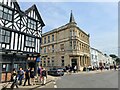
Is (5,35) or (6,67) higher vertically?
(5,35)

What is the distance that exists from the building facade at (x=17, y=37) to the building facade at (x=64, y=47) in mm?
17040

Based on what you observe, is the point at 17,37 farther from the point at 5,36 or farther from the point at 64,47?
the point at 64,47

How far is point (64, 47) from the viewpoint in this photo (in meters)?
39.7

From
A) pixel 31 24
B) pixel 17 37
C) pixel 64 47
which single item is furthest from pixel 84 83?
pixel 64 47

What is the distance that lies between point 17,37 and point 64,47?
2245 cm

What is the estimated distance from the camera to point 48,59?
43531 millimetres

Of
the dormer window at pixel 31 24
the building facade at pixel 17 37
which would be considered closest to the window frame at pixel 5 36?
the building facade at pixel 17 37

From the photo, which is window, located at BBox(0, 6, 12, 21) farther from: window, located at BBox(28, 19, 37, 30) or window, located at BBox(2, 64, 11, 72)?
window, located at BBox(2, 64, 11, 72)

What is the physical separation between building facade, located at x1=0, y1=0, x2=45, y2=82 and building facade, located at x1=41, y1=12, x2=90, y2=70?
1704cm

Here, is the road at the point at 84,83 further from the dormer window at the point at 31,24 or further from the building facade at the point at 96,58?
the building facade at the point at 96,58

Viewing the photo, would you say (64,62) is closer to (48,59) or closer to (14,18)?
(48,59)

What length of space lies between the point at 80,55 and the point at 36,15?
64.5 ft

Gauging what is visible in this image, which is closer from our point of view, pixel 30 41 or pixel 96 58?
pixel 30 41

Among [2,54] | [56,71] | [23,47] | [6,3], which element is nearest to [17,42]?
[23,47]
